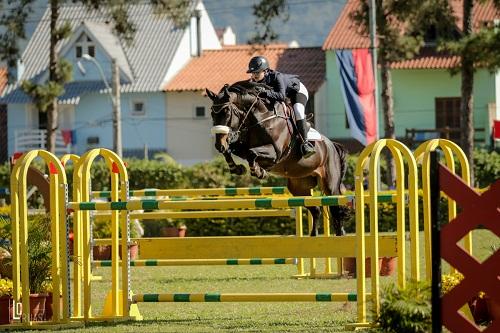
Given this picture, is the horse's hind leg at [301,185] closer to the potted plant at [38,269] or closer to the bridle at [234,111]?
the bridle at [234,111]

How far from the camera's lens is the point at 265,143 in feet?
43.1

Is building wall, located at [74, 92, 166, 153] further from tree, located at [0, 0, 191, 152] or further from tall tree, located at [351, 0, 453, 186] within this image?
tall tree, located at [351, 0, 453, 186]

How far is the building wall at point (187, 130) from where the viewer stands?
191ft

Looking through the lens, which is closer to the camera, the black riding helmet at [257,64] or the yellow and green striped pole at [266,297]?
the yellow and green striped pole at [266,297]

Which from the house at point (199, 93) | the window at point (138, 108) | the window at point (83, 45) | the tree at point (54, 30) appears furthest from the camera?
the window at point (138, 108)

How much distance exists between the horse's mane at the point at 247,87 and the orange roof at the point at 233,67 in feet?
138

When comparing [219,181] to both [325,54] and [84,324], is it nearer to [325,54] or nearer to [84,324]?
[84,324]

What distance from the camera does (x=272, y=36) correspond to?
36.4 metres

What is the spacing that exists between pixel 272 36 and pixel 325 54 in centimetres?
1981

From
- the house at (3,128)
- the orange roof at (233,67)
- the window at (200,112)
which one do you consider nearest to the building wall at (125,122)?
the orange roof at (233,67)

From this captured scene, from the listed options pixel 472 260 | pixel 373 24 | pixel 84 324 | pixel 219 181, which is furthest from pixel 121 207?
pixel 373 24

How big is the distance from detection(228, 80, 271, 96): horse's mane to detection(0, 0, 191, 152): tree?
2480 centimetres

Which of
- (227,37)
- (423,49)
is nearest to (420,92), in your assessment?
(423,49)

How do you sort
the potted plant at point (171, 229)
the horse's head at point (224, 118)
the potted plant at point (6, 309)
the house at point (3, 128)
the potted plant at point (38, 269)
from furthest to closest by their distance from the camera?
1. the house at point (3, 128)
2. the potted plant at point (171, 229)
3. the horse's head at point (224, 118)
4. the potted plant at point (38, 269)
5. the potted plant at point (6, 309)
